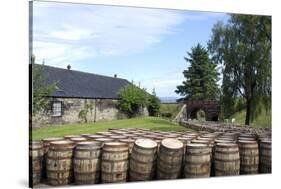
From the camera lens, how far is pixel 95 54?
22.3 feet

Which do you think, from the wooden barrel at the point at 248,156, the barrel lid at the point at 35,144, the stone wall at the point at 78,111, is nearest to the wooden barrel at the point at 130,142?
the stone wall at the point at 78,111

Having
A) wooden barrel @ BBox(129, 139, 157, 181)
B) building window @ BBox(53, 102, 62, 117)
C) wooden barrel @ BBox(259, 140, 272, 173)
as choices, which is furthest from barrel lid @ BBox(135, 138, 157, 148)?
wooden barrel @ BBox(259, 140, 272, 173)

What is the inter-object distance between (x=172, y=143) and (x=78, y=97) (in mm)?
1426

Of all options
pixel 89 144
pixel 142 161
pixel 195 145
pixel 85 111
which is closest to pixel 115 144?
pixel 89 144

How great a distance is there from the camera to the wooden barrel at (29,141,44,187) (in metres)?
6.41

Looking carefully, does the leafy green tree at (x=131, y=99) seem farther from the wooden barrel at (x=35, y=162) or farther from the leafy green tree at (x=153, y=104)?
the wooden barrel at (x=35, y=162)

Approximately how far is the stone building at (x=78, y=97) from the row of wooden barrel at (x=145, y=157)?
0.26m

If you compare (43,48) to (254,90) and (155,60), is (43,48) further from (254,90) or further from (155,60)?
(254,90)

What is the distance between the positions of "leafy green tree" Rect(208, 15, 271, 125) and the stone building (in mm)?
1549

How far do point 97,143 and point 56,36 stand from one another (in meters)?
1.46

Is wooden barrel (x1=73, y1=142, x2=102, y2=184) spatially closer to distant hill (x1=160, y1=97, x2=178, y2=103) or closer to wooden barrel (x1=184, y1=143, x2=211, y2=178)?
distant hill (x1=160, y1=97, x2=178, y2=103)

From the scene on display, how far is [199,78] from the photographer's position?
7.31 m

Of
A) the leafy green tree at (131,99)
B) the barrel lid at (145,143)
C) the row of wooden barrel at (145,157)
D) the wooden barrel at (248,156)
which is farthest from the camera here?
the wooden barrel at (248,156)

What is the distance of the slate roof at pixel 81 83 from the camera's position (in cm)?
656
